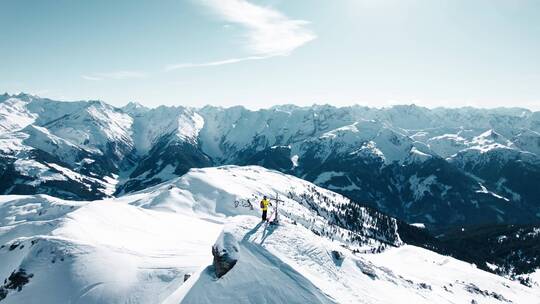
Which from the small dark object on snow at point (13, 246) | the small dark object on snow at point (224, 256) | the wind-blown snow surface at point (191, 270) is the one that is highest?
the small dark object on snow at point (224, 256)

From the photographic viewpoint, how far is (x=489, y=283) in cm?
15650

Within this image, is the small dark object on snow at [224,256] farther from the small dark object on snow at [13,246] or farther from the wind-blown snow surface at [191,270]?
the small dark object on snow at [13,246]

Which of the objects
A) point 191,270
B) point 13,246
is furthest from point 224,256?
point 13,246

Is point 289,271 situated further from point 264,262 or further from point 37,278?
point 37,278

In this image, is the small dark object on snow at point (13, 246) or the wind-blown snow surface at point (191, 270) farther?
the small dark object on snow at point (13, 246)

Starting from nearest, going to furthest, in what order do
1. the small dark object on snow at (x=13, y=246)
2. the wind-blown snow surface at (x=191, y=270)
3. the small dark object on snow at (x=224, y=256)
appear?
the wind-blown snow surface at (x=191, y=270)
the small dark object on snow at (x=224, y=256)
the small dark object on snow at (x=13, y=246)

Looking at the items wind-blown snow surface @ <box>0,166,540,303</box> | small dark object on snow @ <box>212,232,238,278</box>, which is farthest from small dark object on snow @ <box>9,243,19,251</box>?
small dark object on snow @ <box>212,232,238,278</box>

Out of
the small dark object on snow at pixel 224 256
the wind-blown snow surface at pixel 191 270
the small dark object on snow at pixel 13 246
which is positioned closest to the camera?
the wind-blown snow surface at pixel 191 270

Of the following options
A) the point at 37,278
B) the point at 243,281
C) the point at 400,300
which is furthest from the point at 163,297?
the point at 400,300

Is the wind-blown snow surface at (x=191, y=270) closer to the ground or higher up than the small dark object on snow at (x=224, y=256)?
closer to the ground

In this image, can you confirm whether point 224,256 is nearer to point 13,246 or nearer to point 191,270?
point 191,270

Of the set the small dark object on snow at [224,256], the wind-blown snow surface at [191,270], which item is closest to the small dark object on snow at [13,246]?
the wind-blown snow surface at [191,270]

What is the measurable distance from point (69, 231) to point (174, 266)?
3171 centimetres

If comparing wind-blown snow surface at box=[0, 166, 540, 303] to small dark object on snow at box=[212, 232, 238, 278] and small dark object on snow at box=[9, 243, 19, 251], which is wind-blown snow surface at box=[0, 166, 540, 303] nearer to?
small dark object on snow at box=[9, 243, 19, 251]
